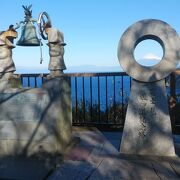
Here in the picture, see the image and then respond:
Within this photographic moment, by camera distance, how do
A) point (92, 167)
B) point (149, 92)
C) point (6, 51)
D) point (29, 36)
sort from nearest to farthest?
point (92, 167) → point (149, 92) → point (29, 36) → point (6, 51)

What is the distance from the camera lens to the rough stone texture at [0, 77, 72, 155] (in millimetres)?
4992

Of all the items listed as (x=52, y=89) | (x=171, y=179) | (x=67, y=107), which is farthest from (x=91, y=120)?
(x=171, y=179)

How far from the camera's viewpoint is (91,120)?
7348 mm

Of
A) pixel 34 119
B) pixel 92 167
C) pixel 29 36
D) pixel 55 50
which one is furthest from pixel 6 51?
pixel 92 167

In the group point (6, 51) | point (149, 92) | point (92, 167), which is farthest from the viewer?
point (6, 51)

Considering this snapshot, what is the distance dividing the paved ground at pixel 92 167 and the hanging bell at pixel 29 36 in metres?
1.93

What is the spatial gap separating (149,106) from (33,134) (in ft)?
6.41

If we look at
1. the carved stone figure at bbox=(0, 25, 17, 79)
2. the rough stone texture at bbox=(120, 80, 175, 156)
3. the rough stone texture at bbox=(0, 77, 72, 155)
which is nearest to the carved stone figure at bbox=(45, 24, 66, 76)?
the rough stone texture at bbox=(0, 77, 72, 155)

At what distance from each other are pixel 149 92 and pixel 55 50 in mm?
1713

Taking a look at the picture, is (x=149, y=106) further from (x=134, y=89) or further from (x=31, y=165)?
(x=31, y=165)

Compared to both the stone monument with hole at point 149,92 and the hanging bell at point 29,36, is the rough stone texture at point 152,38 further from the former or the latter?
the hanging bell at point 29,36

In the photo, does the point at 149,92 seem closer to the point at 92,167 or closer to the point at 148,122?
the point at 148,122

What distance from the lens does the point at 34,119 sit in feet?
16.6

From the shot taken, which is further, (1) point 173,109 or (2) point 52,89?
(1) point 173,109
